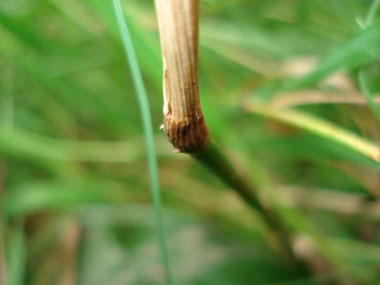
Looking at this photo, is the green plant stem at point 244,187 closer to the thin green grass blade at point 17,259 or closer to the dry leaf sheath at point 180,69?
the dry leaf sheath at point 180,69

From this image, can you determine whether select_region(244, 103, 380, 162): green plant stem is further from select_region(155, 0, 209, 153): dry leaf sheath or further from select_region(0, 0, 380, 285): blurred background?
select_region(155, 0, 209, 153): dry leaf sheath

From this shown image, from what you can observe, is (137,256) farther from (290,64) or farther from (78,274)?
(290,64)

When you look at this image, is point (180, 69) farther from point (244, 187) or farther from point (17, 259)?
point (17, 259)

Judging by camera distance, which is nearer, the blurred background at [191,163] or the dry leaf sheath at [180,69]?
the dry leaf sheath at [180,69]

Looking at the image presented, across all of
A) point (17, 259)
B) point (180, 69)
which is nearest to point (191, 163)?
point (17, 259)

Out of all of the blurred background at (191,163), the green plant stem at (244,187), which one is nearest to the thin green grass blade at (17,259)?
the blurred background at (191,163)

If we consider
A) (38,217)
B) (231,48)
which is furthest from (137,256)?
(231,48)
